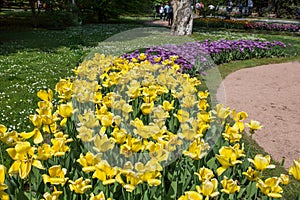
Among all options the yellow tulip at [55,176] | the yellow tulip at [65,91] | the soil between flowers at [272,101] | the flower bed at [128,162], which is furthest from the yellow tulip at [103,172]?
the soil between flowers at [272,101]

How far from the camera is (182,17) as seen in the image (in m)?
15.4

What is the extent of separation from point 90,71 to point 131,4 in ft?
74.8

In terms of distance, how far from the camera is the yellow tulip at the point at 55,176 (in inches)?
75.9

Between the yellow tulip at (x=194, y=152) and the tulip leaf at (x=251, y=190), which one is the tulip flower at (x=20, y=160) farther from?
the tulip leaf at (x=251, y=190)

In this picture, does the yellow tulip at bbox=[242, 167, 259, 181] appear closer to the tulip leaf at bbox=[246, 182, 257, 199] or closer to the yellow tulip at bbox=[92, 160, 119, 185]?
the tulip leaf at bbox=[246, 182, 257, 199]

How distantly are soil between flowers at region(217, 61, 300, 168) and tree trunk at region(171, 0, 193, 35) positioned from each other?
5393 millimetres

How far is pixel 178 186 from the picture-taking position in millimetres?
2330

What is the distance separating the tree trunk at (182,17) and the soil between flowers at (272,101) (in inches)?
212

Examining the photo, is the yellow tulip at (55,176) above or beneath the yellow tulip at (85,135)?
beneath

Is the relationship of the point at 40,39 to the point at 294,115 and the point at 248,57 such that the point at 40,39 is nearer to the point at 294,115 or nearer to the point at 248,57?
the point at 248,57

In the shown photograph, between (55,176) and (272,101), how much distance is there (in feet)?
19.8

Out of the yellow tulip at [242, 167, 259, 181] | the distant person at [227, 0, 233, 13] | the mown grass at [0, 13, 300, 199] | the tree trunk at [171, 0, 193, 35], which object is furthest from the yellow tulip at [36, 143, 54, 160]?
the distant person at [227, 0, 233, 13]

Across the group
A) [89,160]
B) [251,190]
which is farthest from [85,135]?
[251,190]

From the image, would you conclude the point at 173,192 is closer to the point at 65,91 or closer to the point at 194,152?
the point at 194,152
